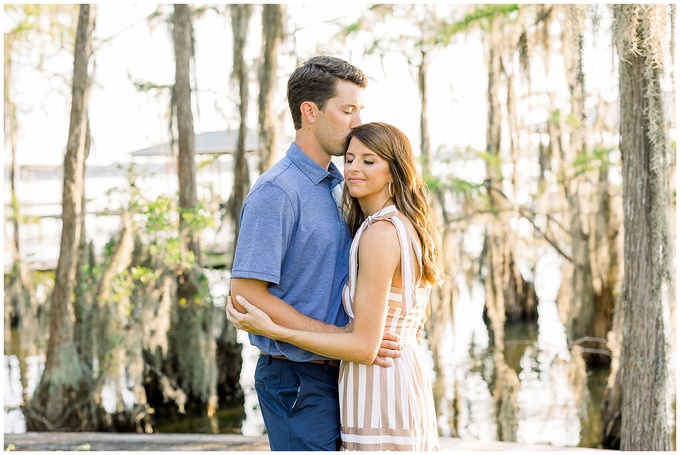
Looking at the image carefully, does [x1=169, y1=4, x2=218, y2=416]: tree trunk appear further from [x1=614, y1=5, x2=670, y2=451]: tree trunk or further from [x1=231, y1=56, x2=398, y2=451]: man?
[x1=231, y1=56, x2=398, y2=451]: man

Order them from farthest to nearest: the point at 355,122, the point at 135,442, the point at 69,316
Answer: the point at 69,316, the point at 135,442, the point at 355,122

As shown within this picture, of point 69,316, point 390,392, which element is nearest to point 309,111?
point 390,392

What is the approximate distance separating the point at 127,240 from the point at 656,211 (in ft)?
17.7

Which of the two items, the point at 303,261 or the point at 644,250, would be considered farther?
the point at 644,250

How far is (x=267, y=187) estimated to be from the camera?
2.21m

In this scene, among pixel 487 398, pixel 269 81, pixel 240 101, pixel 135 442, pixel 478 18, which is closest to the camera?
pixel 135 442

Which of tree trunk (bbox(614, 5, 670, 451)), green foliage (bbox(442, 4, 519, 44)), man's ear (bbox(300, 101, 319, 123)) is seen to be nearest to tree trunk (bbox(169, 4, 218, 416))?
green foliage (bbox(442, 4, 519, 44))

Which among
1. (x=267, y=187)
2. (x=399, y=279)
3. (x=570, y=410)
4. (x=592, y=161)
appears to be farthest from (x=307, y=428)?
(x=592, y=161)

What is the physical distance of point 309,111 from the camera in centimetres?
232

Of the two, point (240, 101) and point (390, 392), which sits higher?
point (240, 101)

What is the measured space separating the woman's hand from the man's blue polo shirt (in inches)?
3.3

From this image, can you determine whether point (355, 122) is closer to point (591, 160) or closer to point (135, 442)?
point (135, 442)

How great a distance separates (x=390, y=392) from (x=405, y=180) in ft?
2.03

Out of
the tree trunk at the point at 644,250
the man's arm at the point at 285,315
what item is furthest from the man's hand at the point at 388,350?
the tree trunk at the point at 644,250
